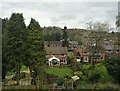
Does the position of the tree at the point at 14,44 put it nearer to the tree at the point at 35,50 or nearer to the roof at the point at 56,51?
the tree at the point at 35,50

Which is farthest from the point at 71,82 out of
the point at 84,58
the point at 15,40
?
the point at 84,58

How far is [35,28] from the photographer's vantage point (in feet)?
70.3

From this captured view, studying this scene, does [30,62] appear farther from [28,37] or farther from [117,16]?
[117,16]

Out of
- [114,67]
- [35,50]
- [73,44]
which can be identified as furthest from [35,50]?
[73,44]

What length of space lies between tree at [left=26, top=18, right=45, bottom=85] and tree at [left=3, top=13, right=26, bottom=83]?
3.27ft

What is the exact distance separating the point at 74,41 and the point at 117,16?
100 ft

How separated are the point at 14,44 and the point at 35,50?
2.00m

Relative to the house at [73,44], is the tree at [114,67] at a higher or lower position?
lower

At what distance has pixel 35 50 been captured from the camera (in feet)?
68.4

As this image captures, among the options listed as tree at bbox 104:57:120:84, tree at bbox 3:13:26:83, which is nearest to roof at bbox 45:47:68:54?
tree at bbox 3:13:26:83

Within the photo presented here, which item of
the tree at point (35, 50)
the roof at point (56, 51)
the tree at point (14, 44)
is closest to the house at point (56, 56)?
the roof at point (56, 51)

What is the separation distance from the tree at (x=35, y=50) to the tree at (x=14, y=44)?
997mm

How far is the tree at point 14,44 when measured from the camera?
19.2 metres

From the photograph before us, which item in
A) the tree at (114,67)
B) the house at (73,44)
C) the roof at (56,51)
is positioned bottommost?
the tree at (114,67)
